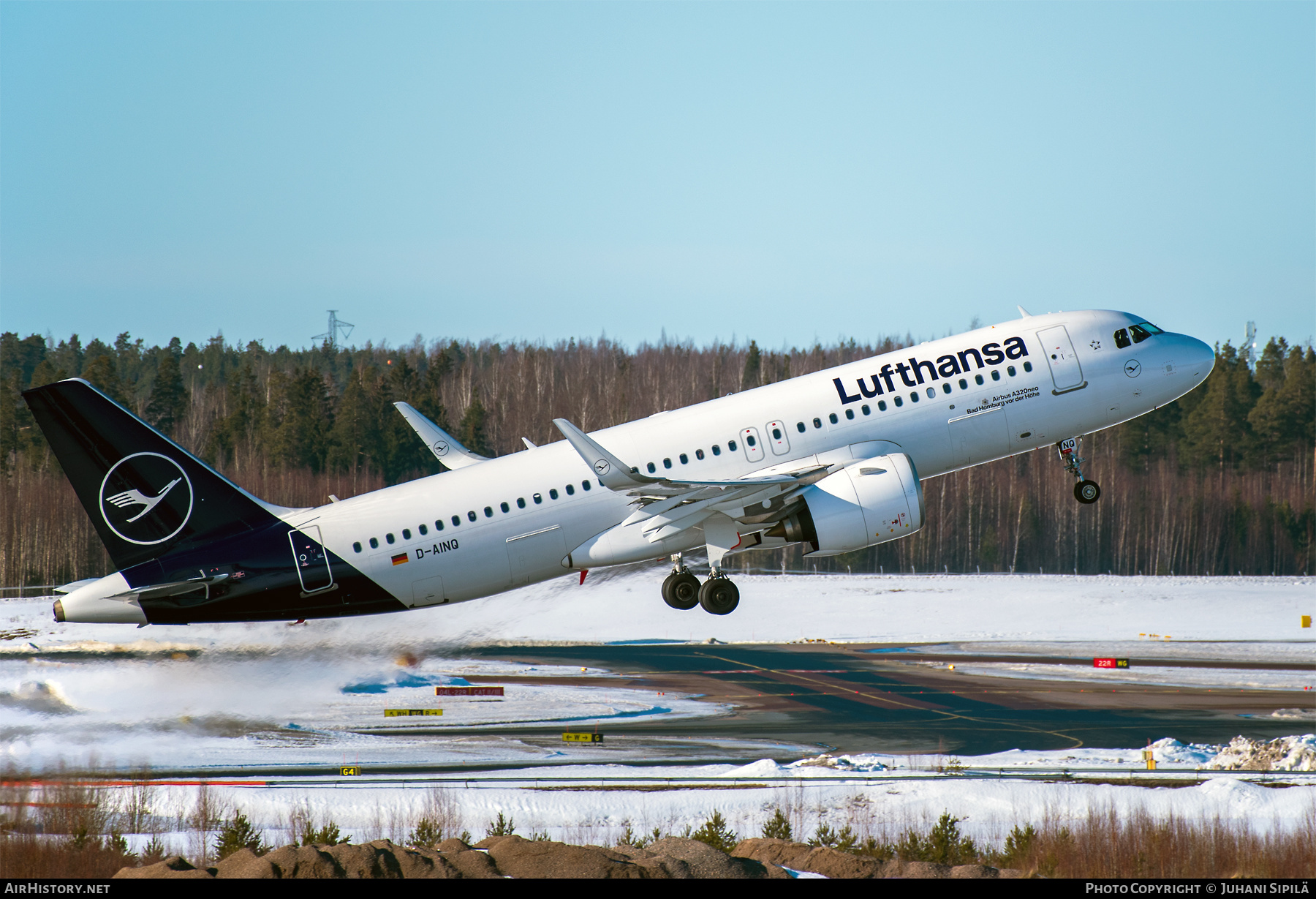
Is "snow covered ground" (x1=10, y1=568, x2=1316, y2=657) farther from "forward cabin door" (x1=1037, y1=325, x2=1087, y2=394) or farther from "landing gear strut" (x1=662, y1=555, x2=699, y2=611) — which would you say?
"forward cabin door" (x1=1037, y1=325, x2=1087, y2=394)

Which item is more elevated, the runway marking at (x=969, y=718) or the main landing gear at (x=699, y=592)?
the main landing gear at (x=699, y=592)

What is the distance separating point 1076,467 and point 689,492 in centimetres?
1188

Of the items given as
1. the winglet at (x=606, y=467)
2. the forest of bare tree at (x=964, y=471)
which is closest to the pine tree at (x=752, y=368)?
the forest of bare tree at (x=964, y=471)

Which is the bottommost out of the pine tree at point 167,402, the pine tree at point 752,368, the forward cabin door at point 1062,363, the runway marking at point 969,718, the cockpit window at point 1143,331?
the runway marking at point 969,718

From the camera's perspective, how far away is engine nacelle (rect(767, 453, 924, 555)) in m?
31.4

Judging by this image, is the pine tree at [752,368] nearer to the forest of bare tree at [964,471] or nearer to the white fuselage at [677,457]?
the forest of bare tree at [964,471]

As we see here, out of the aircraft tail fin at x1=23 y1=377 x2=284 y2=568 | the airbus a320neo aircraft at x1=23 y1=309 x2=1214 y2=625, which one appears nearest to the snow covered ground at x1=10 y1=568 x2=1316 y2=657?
the aircraft tail fin at x1=23 y1=377 x2=284 y2=568

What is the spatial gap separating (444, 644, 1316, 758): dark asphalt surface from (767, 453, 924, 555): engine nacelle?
2160 centimetres

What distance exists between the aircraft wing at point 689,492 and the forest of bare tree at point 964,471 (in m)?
77.2

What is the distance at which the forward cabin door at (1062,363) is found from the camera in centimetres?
3344

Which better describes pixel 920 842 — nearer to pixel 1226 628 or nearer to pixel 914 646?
pixel 914 646

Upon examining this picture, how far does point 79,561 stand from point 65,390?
74.1 m

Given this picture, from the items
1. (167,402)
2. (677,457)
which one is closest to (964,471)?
(167,402)
